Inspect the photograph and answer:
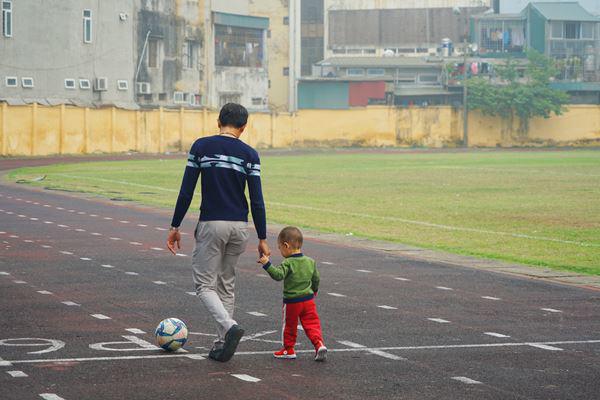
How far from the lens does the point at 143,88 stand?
84.5 metres

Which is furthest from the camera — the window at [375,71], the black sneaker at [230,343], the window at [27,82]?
the window at [375,71]

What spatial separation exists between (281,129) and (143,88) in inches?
469

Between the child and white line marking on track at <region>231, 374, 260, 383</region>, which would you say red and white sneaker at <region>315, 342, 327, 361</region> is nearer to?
the child

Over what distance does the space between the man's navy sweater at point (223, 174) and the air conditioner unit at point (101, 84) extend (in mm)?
69812

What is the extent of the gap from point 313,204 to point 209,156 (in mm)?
23138

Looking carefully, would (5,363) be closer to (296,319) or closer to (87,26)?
(296,319)

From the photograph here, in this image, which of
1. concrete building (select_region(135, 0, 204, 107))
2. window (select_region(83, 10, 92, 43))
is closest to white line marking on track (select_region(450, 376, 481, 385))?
window (select_region(83, 10, 92, 43))

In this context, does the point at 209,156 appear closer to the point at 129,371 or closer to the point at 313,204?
the point at 129,371

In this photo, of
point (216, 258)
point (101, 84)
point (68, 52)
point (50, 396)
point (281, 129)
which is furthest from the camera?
point (281, 129)

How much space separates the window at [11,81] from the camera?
244 feet

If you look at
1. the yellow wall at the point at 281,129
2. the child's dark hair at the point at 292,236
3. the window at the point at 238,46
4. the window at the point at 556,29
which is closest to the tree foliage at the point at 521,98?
the yellow wall at the point at 281,129

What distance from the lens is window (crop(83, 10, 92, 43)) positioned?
79.0 metres

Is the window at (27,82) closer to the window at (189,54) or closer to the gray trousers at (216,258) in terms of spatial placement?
the window at (189,54)

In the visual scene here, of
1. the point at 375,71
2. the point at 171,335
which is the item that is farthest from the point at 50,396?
the point at 375,71
